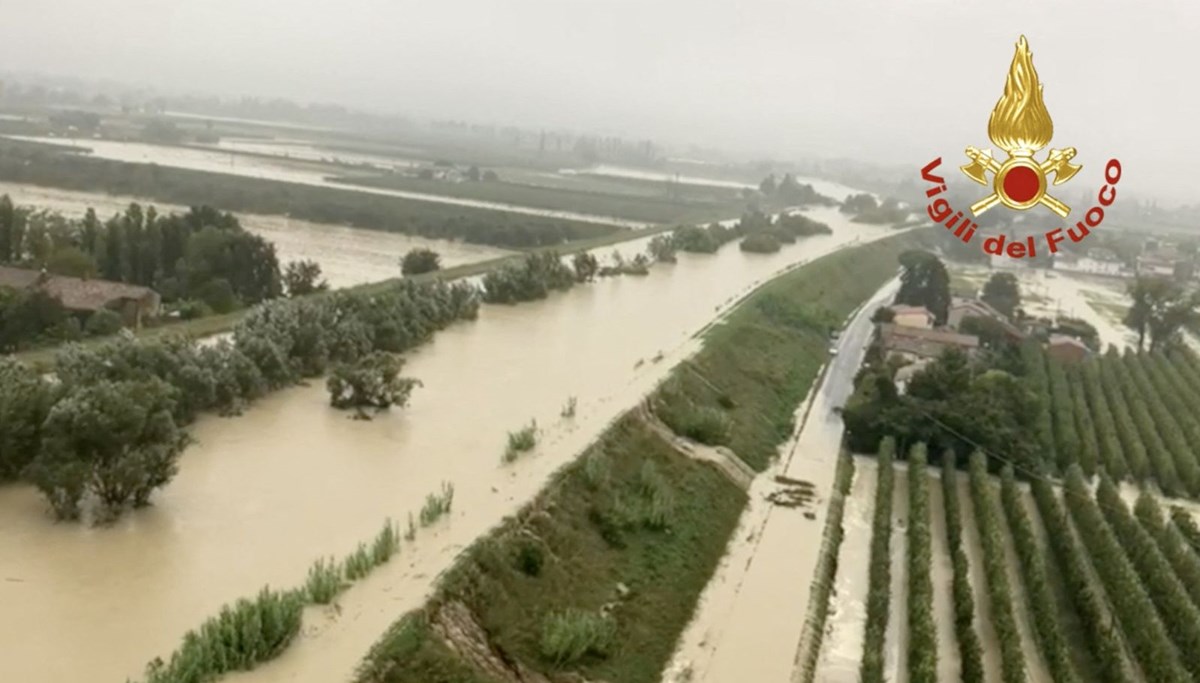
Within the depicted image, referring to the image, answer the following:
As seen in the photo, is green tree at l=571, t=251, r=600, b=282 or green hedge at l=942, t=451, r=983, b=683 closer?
green hedge at l=942, t=451, r=983, b=683

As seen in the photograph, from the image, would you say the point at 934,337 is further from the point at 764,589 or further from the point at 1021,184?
the point at 1021,184

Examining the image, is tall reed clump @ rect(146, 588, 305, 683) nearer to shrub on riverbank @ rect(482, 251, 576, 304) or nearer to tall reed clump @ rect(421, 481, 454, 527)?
tall reed clump @ rect(421, 481, 454, 527)

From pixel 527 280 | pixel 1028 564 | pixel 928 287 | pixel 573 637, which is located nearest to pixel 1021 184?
pixel 573 637

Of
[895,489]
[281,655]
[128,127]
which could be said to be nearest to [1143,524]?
[895,489]

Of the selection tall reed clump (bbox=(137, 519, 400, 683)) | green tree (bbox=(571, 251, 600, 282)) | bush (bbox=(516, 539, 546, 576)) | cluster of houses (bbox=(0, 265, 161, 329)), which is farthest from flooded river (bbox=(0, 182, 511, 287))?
tall reed clump (bbox=(137, 519, 400, 683))

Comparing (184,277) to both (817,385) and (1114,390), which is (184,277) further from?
(1114,390)

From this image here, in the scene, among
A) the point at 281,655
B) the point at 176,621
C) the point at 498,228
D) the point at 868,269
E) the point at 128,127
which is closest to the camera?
the point at 281,655

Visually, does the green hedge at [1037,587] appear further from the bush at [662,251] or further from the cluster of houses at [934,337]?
the bush at [662,251]
